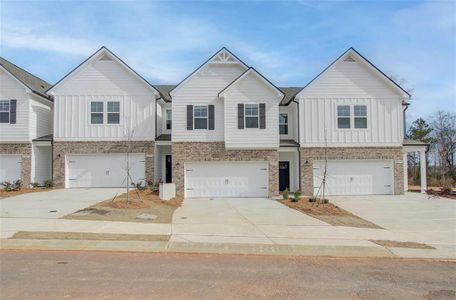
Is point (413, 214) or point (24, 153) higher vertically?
point (24, 153)

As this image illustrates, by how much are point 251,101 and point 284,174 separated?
5511 millimetres

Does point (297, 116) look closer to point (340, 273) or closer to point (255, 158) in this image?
point (255, 158)

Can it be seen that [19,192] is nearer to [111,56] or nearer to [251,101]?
[111,56]

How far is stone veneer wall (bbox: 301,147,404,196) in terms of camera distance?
2442cm

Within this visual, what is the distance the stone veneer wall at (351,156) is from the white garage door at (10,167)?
16852 millimetres

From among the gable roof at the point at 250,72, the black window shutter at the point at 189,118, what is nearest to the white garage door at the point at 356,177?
the gable roof at the point at 250,72

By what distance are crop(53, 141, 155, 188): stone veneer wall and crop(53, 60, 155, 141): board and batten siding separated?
0.32 meters

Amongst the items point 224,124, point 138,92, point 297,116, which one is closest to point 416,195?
point 297,116

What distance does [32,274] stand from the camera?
748 centimetres

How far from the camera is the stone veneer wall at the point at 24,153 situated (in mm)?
24984

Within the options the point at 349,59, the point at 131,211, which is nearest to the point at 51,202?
the point at 131,211

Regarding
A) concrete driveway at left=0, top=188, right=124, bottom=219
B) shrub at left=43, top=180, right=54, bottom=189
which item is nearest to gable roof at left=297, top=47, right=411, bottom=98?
concrete driveway at left=0, top=188, right=124, bottom=219

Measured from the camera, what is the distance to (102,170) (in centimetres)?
2511

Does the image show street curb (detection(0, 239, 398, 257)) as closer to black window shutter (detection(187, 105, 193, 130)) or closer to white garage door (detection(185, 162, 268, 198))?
white garage door (detection(185, 162, 268, 198))
